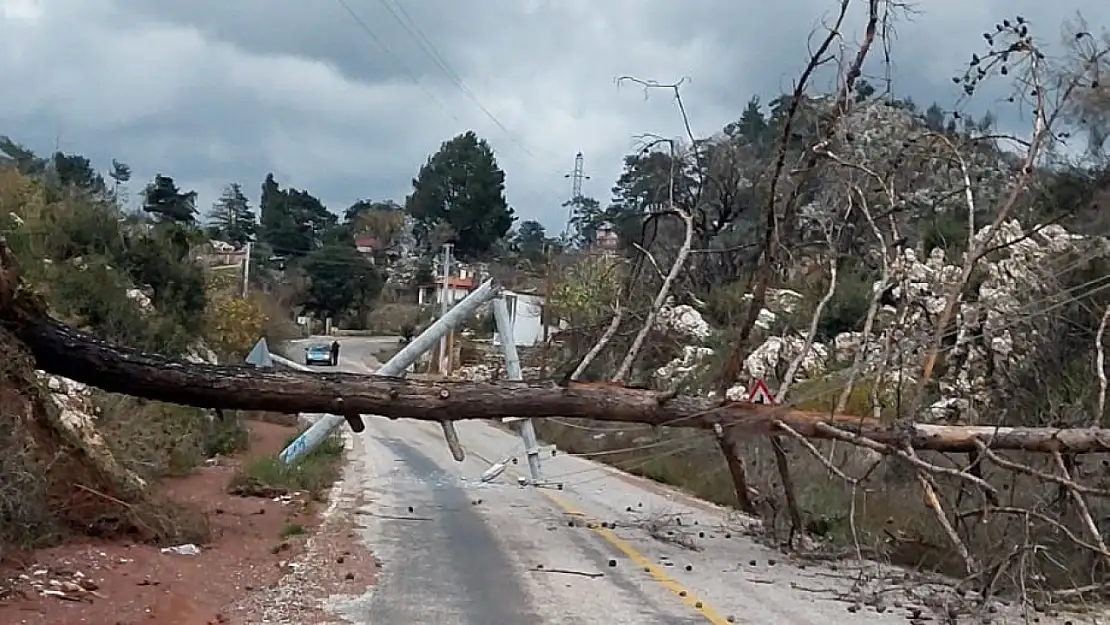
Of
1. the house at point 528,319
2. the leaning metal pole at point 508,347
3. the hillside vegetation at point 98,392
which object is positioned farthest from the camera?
the house at point 528,319

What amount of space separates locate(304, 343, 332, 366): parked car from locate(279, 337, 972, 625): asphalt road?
91.8 ft

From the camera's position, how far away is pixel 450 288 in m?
60.4

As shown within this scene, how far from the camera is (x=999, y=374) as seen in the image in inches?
653

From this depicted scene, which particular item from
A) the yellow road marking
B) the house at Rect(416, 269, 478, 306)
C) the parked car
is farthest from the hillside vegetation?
the house at Rect(416, 269, 478, 306)

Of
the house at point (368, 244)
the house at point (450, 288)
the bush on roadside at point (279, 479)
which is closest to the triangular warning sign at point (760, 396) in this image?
the bush on roadside at point (279, 479)

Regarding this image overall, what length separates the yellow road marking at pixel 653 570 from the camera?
977cm

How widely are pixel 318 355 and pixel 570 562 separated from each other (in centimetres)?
3833

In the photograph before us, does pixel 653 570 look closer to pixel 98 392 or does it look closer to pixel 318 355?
pixel 98 392

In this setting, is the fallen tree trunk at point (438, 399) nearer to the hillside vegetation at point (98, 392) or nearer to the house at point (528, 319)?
the hillside vegetation at point (98, 392)

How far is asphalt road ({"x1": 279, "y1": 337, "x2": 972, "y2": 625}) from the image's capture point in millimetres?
9742

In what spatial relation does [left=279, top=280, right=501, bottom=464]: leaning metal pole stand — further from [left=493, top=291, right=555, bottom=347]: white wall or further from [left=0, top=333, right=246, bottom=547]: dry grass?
[left=493, top=291, right=555, bottom=347]: white wall

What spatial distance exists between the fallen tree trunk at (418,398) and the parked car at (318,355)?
121 ft

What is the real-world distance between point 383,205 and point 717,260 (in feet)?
236

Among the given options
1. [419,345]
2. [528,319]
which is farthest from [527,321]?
[419,345]
